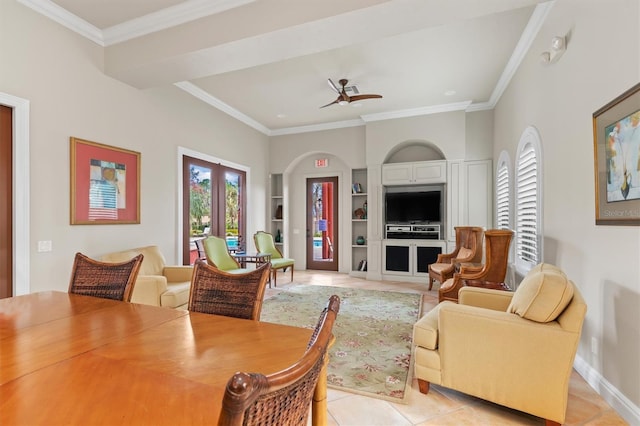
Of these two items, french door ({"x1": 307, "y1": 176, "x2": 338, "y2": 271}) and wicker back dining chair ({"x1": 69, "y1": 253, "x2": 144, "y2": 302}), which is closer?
wicker back dining chair ({"x1": 69, "y1": 253, "x2": 144, "y2": 302})

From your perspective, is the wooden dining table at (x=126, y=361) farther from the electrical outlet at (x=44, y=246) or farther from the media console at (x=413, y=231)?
the media console at (x=413, y=231)

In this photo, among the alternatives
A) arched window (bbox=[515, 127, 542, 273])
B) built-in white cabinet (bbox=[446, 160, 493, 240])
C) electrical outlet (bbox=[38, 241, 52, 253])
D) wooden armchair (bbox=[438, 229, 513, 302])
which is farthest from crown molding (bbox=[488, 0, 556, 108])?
electrical outlet (bbox=[38, 241, 52, 253])

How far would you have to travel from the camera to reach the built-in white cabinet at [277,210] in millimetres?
7336

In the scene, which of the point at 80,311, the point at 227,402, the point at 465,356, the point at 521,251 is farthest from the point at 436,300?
the point at 227,402

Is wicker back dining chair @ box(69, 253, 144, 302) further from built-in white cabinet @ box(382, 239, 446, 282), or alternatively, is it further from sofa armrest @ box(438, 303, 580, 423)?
built-in white cabinet @ box(382, 239, 446, 282)

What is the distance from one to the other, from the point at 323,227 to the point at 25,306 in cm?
581

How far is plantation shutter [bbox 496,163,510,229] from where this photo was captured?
15.0ft

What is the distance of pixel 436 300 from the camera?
4598 mm

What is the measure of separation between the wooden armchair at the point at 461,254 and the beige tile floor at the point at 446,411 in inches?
86.2

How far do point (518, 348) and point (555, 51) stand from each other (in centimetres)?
246

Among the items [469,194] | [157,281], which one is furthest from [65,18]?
[469,194]

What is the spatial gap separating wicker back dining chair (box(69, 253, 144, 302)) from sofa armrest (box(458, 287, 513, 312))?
7.91 ft

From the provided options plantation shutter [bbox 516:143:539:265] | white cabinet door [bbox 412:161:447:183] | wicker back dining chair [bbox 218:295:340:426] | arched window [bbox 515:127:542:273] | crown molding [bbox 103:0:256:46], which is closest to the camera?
wicker back dining chair [bbox 218:295:340:426]

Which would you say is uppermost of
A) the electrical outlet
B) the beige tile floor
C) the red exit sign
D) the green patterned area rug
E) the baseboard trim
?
the red exit sign
